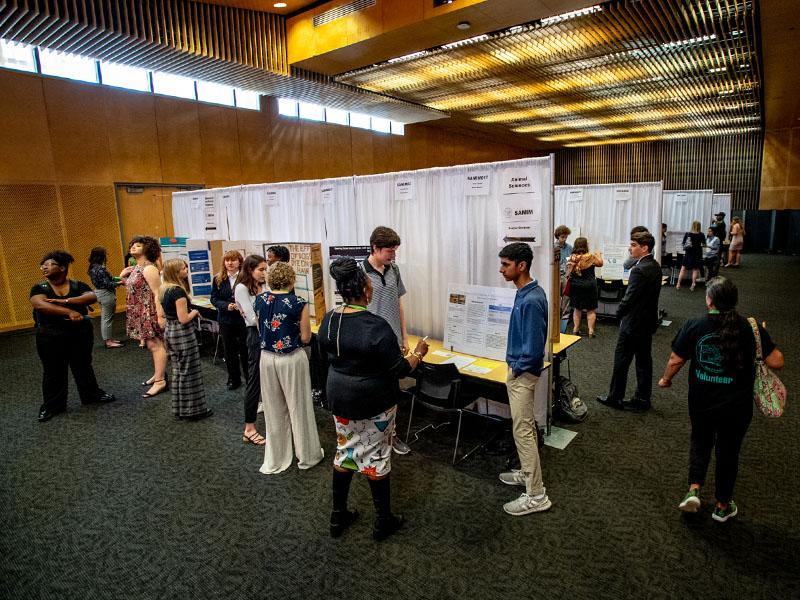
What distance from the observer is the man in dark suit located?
4059 millimetres

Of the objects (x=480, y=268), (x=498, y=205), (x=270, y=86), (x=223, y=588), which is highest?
(x=270, y=86)

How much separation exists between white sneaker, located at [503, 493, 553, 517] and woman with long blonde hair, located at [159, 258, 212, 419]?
2.98 metres

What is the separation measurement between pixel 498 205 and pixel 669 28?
5.36 m

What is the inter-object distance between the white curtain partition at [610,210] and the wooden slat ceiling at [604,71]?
2.18 metres

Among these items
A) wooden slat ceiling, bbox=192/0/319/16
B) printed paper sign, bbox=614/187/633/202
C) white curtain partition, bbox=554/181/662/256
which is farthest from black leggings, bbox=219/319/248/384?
printed paper sign, bbox=614/187/633/202

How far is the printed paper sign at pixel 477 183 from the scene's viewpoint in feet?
12.1

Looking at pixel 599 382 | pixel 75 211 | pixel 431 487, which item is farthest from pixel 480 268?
pixel 75 211

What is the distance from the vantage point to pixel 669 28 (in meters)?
6.69


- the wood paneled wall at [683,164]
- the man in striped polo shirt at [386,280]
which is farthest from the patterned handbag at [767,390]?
the wood paneled wall at [683,164]

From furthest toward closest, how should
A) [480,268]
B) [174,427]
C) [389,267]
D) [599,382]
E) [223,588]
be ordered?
[599,382] < [174,427] < [480,268] < [389,267] < [223,588]

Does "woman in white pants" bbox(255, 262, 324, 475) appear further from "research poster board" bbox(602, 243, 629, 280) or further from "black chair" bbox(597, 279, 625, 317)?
"research poster board" bbox(602, 243, 629, 280)

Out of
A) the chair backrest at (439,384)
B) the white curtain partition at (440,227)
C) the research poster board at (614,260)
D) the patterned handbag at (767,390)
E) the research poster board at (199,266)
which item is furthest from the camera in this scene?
the research poster board at (614,260)

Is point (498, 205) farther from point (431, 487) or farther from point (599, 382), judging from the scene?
point (599, 382)

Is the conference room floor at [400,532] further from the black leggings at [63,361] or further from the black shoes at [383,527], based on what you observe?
the black leggings at [63,361]
